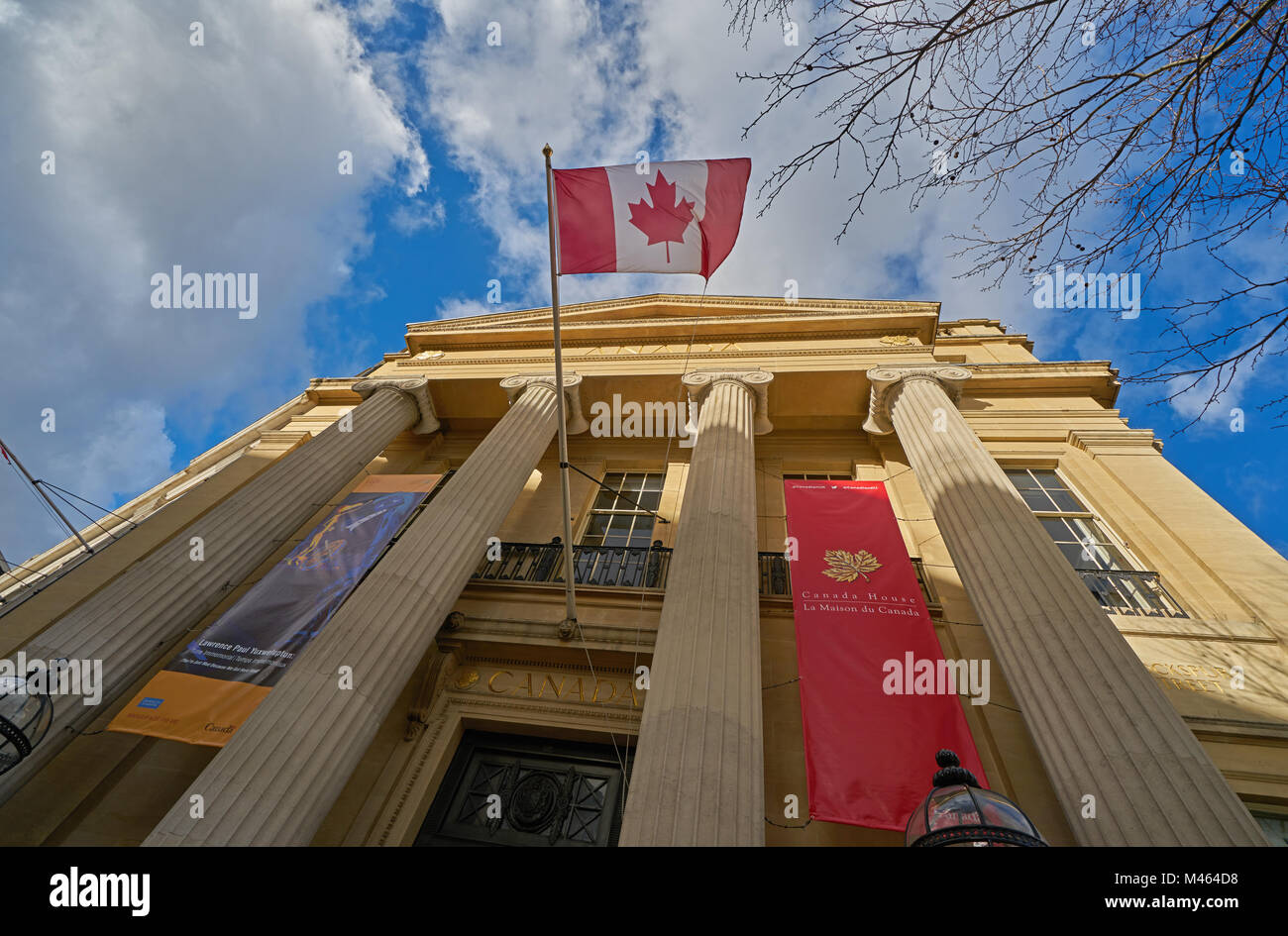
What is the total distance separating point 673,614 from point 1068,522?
286 inches

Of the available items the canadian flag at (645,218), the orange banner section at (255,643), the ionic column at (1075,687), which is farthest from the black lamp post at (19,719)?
the ionic column at (1075,687)

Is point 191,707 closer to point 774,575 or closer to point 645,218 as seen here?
point 774,575

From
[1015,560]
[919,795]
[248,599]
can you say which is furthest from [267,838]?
[1015,560]

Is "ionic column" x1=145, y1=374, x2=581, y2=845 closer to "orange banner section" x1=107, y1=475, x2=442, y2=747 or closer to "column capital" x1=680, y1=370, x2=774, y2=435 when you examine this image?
"orange banner section" x1=107, y1=475, x2=442, y2=747

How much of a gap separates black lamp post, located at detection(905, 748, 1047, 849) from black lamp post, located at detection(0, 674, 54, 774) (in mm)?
6901

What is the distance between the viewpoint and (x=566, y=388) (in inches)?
446

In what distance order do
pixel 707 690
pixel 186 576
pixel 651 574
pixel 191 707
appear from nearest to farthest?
1. pixel 707 690
2. pixel 191 707
3. pixel 186 576
4. pixel 651 574

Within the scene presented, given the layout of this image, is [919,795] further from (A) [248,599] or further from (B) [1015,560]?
(A) [248,599]

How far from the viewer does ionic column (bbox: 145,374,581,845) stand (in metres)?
4.73

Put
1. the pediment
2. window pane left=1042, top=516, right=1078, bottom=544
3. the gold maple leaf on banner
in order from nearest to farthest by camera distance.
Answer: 1. the gold maple leaf on banner
2. window pane left=1042, top=516, right=1078, bottom=544
3. the pediment

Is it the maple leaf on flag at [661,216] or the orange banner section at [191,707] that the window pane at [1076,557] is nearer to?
the maple leaf on flag at [661,216]

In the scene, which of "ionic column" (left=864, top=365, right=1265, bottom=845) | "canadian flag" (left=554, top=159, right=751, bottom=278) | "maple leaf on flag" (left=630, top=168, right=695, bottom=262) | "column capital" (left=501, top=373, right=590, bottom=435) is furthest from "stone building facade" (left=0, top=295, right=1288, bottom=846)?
"maple leaf on flag" (left=630, top=168, right=695, bottom=262)

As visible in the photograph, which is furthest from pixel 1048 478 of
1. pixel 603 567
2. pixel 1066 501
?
pixel 603 567
